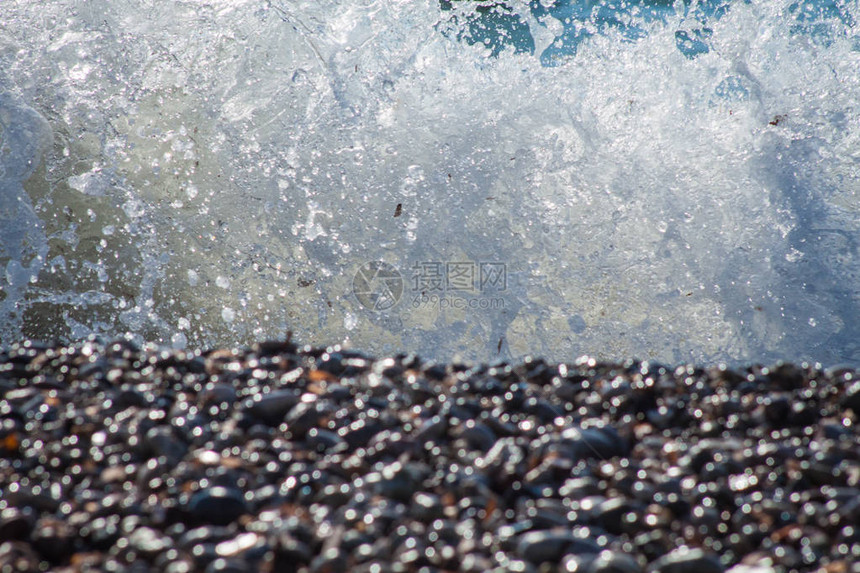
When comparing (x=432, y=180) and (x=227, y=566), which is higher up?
(x=227, y=566)

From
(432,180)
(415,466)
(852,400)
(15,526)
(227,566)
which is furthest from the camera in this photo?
(432,180)

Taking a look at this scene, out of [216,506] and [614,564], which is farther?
[216,506]

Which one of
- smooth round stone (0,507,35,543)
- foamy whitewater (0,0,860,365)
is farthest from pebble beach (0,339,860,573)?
foamy whitewater (0,0,860,365)

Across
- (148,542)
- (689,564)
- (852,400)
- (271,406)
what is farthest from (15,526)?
(852,400)

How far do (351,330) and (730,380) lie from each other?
8.70 ft

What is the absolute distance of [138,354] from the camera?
2.15 m

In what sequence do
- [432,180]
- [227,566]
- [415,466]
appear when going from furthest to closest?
[432,180]
[415,466]
[227,566]

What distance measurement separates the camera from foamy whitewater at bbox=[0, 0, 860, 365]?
4.35m

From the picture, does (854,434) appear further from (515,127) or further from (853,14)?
(853,14)

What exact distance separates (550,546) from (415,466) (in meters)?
0.34

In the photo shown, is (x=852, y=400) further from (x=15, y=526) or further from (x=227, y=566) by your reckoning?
(x=15, y=526)

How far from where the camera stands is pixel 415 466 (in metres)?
1.45

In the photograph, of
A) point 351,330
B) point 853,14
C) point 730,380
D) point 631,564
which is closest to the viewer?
point 631,564

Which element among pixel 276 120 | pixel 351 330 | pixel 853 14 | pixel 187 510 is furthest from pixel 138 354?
pixel 853 14
